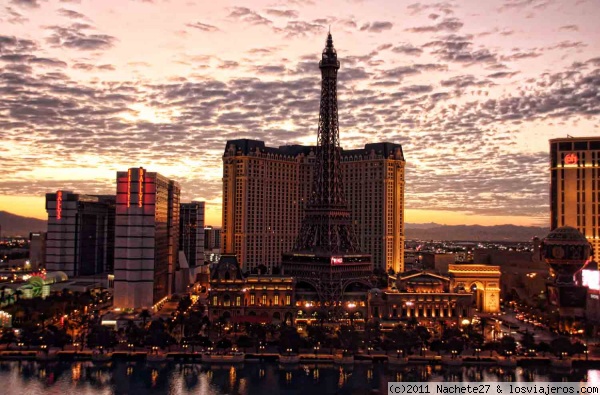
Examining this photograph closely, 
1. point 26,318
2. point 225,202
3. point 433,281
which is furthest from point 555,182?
point 26,318

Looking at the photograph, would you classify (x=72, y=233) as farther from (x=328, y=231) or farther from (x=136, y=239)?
(x=328, y=231)

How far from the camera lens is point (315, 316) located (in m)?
109

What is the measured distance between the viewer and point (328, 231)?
12256 cm

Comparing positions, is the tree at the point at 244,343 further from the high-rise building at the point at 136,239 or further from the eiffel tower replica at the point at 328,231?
the eiffel tower replica at the point at 328,231

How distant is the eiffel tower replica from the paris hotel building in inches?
1208

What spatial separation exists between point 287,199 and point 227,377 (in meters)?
90.9

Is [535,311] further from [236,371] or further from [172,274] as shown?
[172,274]

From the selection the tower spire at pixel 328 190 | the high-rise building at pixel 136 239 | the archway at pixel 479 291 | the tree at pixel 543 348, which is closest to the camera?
the tree at pixel 543 348

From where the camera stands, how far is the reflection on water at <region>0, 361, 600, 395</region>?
71725mm

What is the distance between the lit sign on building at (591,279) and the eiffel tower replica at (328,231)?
3811cm

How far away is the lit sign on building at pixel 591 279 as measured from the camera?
107m

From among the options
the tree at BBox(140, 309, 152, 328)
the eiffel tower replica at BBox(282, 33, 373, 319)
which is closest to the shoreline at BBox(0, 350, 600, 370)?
the tree at BBox(140, 309, 152, 328)

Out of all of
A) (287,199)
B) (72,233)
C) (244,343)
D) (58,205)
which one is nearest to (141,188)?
(244,343)

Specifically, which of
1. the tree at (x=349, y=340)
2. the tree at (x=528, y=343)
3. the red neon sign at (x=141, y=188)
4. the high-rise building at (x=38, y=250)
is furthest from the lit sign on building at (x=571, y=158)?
the high-rise building at (x=38, y=250)
